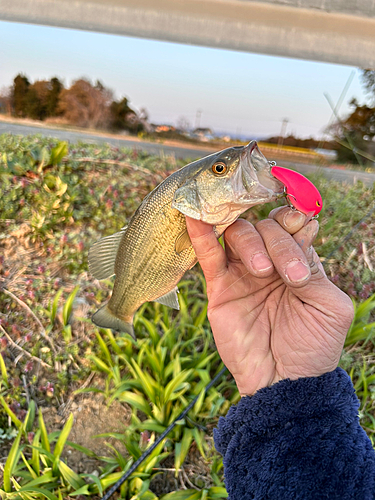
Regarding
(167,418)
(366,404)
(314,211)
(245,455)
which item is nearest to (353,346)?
(366,404)

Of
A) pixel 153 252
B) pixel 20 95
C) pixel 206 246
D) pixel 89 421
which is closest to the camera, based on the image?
pixel 206 246

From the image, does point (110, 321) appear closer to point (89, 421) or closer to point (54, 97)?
point (89, 421)

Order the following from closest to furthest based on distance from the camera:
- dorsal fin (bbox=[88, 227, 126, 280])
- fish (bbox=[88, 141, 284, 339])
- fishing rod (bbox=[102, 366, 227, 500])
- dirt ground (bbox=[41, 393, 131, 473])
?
fish (bbox=[88, 141, 284, 339])
dorsal fin (bbox=[88, 227, 126, 280])
fishing rod (bbox=[102, 366, 227, 500])
dirt ground (bbox=[41, 393, 131, 473])

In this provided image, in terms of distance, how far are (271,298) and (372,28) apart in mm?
5234

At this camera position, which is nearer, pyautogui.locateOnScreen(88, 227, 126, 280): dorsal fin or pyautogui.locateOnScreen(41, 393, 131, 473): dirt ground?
pyautogui.locateOnScreen(88, 227, 126, 280): dorsal fin

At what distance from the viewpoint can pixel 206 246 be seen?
51.2 inches

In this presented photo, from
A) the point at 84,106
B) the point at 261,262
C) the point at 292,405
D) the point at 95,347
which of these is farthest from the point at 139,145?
the point at 292,405

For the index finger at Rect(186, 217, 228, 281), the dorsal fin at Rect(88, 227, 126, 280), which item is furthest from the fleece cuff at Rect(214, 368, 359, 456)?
the dorsal fin at Rect(88, 227, 126, 280)

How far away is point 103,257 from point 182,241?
0.43 m

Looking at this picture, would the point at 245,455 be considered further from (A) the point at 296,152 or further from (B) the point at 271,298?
(A) the point at 296,152

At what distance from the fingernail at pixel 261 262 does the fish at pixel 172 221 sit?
0.19 m

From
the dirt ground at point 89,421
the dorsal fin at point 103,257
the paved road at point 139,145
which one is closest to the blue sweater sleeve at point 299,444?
the dorsal fin at point 103,257

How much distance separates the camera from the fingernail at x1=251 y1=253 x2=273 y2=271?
1206 mm

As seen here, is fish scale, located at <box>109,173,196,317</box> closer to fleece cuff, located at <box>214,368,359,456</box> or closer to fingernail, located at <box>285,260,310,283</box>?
fingernail, located at <box>285,260,310,283</box>
